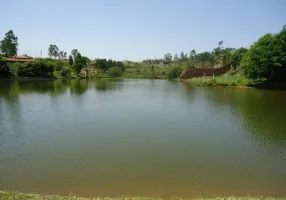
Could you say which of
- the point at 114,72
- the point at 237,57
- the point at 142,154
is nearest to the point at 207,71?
the point at 237,57

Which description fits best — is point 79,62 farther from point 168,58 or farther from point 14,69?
point 168,58

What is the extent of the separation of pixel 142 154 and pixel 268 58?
36.9 meters

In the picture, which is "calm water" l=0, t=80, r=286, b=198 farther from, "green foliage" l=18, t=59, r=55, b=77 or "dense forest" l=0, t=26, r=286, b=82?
"green foliage" l=18, t=59, r=55, b=77

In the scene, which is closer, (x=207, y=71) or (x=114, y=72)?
(x=207, y=71)

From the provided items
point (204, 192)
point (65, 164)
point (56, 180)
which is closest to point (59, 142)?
point (65, 164)

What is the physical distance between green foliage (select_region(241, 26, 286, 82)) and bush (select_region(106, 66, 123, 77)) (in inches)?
2371

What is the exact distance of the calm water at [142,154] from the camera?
8.72 m

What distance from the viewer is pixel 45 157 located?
1108cm

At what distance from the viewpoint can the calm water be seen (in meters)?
8.72

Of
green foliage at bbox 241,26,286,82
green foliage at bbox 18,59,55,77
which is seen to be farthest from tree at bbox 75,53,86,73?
green foliage at bbox 241,26,286,82

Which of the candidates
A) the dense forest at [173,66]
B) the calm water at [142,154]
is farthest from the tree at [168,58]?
the calm water at [142,154]

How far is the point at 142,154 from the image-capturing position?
38.1 ft

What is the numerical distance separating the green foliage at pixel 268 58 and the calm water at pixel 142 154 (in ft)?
77.7

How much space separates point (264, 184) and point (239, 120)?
10811 mm
